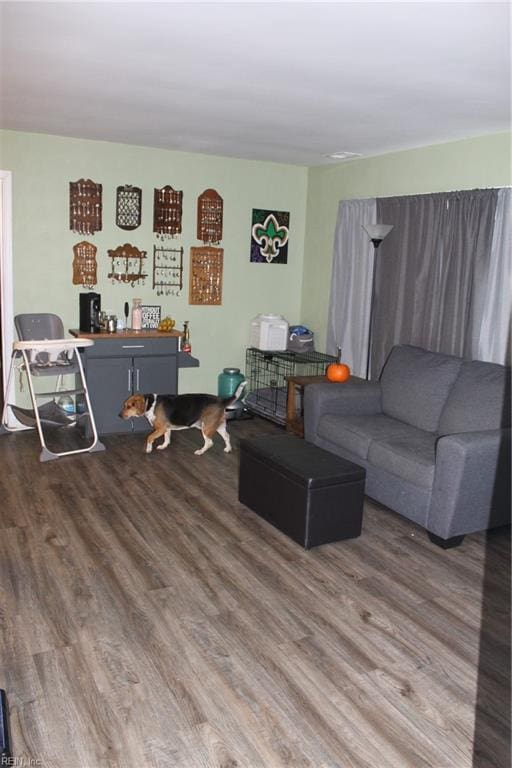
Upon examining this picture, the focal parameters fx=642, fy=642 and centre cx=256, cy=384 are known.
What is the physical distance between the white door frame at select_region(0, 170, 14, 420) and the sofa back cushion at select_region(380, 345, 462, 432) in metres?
3.17

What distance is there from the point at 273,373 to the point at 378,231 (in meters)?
1.91

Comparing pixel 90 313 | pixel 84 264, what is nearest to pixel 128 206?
pixel 84 264

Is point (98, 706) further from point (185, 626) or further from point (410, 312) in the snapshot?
point (410, 312)

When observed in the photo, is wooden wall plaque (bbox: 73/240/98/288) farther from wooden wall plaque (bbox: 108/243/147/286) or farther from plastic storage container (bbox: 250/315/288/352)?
plastic storage container (bbox: 250/315/288/352)

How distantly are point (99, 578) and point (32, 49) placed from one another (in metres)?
2.53

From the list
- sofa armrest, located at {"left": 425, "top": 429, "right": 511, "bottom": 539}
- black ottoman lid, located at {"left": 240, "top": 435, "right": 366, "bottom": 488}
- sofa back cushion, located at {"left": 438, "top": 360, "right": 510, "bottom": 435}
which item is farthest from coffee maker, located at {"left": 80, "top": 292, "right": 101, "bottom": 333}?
sofa armrest, located at {"left": 425, "top": 429, "right": 511, "bottom": 539}

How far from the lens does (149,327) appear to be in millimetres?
6031

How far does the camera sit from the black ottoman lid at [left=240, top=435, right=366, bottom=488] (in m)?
3.47

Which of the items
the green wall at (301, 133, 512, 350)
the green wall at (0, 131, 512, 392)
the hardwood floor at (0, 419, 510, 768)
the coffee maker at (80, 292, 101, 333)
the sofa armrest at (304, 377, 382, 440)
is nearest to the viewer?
the hardwood floor at (0, 419, 510, 768)

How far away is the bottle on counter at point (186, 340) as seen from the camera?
5987mm

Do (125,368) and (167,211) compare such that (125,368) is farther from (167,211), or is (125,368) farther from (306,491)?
(306,491)

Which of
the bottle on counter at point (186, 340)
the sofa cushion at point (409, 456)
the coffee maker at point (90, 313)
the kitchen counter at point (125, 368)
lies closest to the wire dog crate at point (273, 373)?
the bottle on counter at point (186, 340)

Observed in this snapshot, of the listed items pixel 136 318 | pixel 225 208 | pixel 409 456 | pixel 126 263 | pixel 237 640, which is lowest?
pixel 237 640

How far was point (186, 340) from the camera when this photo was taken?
6.15 metres
